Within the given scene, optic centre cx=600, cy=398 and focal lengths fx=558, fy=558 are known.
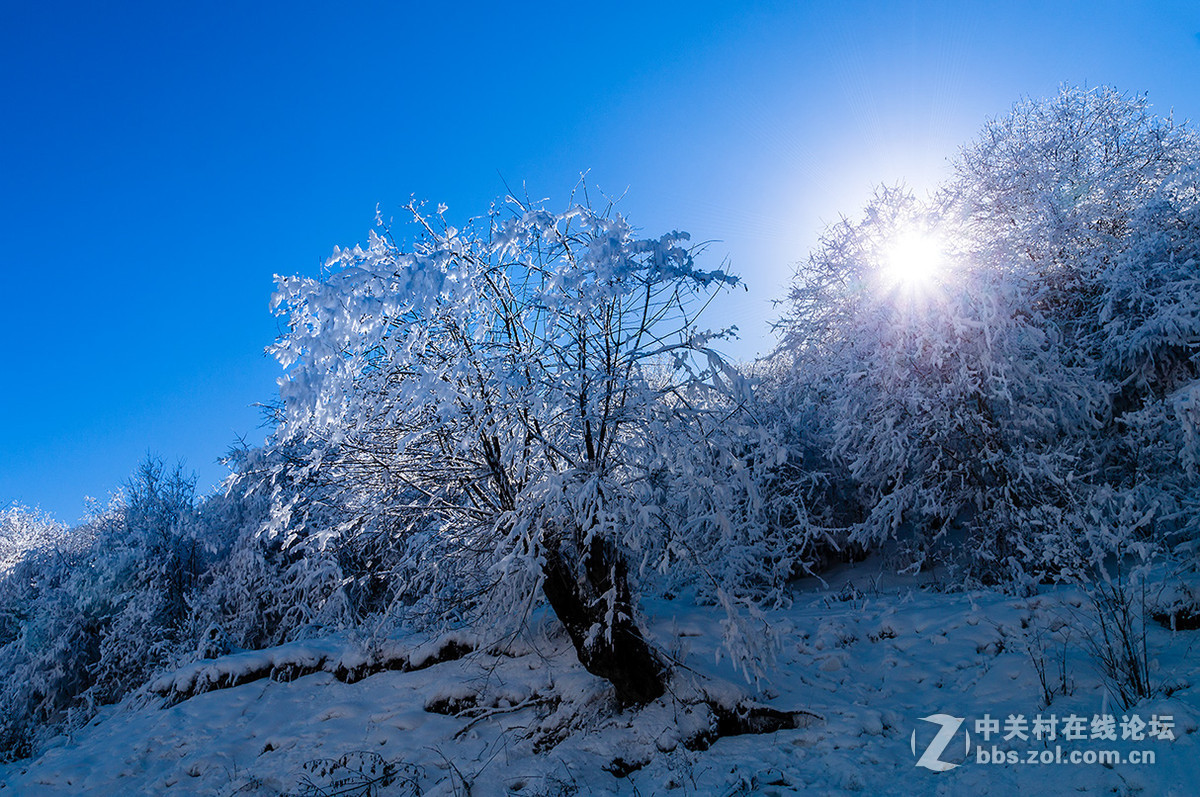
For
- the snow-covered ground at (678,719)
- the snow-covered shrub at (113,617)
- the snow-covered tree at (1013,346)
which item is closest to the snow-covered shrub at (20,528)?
the snow-covered shrub at (113,617)

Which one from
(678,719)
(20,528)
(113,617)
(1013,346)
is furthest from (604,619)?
(20,528)

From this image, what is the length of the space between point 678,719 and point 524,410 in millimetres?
3342

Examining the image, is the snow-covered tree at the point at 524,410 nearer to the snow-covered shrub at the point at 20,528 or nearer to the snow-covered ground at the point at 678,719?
the snow-covered ground at the point at 678,719

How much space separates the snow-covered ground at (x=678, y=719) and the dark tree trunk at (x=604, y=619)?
29 centimetres

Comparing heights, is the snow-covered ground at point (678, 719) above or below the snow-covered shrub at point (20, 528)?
below

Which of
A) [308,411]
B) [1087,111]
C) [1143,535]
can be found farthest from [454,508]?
[1087,111]

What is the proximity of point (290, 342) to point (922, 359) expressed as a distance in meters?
9.68

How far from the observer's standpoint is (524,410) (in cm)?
545

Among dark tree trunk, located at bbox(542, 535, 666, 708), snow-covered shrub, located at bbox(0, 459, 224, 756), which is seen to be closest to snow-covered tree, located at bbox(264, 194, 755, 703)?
dark tree trunk, located at bbox(542, 535, 666, 708)

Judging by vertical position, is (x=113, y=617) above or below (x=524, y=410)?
below

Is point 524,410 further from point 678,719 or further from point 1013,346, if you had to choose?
point 1013,346

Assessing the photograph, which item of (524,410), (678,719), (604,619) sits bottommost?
(678,719)

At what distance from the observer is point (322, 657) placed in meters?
8.84

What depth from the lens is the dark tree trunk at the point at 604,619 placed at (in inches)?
222
